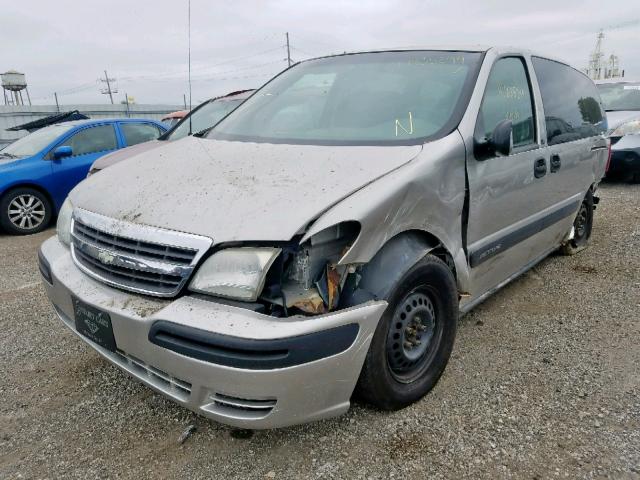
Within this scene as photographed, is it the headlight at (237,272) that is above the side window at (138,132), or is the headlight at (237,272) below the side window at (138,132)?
below

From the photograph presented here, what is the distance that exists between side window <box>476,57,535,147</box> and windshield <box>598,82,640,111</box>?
659 cm

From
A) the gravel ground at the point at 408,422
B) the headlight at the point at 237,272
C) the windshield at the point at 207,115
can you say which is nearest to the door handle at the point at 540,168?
the gravel ground at the point at 408,422

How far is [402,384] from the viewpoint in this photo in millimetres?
2182

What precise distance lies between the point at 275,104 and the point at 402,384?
1.83 m

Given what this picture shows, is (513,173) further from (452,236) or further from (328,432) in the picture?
(328,432)

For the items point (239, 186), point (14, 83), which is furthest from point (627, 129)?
point (14, 83)

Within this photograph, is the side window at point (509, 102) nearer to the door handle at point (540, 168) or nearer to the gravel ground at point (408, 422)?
the door handle at point (540, 168)

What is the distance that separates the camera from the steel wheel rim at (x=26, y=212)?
6195 millimetres

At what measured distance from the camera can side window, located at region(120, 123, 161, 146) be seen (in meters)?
7.12

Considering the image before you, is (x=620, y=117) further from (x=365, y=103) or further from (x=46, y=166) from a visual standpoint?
(x=46, y=166)

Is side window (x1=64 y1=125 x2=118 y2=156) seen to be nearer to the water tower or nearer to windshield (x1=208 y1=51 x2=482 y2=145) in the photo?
windshield (x1=208 y1=51 x2=482 y2=145)

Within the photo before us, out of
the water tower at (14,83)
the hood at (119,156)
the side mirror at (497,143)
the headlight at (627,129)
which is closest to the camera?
the side mirror at (497,143)

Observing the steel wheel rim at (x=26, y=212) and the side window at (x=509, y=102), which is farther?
the steel wheel rim at (x=26, y=212)

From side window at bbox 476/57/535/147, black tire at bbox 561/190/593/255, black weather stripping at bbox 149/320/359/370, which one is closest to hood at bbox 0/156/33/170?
black weather stripping at bbox 149/320/359/370
